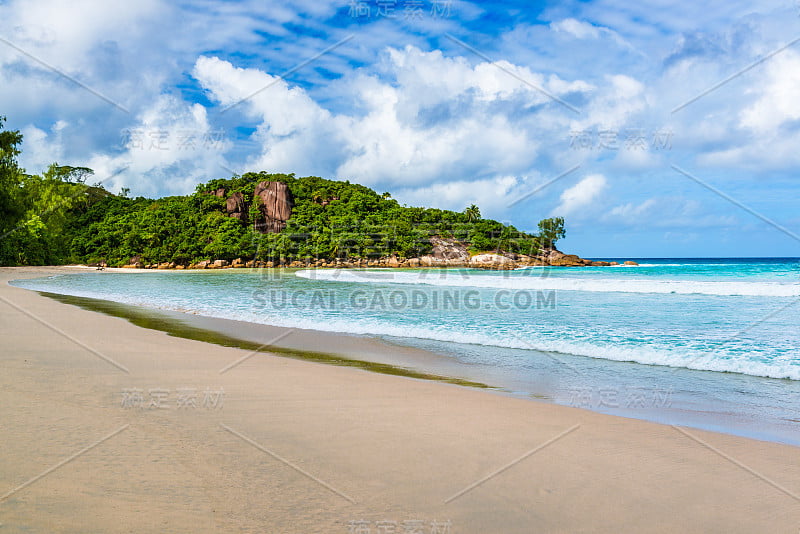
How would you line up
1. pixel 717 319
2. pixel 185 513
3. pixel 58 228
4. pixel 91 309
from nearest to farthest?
pixel 185 513 < pixel 717 319 < pixel 91 309 < pixel 58 228

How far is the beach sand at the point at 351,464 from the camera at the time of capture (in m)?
2.61

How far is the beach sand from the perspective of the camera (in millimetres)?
2607

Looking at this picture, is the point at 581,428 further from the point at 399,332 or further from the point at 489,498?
the point at 399,332

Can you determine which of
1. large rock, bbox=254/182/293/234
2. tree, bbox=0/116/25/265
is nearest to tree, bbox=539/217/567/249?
large rock, bbox=254/182/293/234

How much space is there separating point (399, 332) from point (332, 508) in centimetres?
815

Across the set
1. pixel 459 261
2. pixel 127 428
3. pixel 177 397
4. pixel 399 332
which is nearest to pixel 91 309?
pixel 399 332

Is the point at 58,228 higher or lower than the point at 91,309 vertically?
higher

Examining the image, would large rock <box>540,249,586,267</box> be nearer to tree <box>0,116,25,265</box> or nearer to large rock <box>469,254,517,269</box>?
large rock <box>469,254,517,269</box>

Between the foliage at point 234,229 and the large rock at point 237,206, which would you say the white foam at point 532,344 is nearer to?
the foliage at point 234,229

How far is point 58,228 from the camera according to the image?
60812 mm

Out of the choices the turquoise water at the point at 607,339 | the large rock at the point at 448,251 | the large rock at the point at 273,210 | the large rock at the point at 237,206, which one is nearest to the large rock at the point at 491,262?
the large rock at the point at 448,251

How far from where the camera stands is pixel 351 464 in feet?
11.0

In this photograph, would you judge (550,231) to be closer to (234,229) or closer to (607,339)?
(234,229)

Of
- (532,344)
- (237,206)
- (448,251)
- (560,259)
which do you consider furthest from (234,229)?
(532,344)
